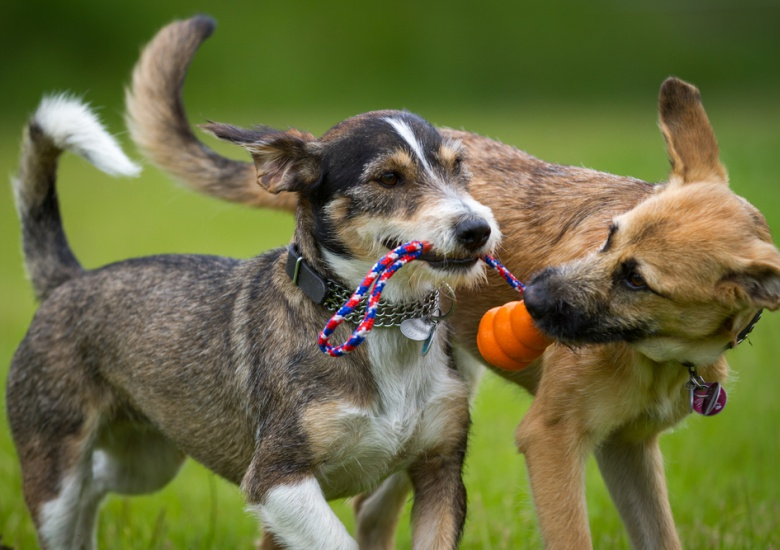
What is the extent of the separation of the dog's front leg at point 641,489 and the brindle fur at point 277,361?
868mm

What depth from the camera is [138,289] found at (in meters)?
5.59

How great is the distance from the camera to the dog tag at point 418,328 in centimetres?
457

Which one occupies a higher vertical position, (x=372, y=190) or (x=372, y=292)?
(x=372, y=190)

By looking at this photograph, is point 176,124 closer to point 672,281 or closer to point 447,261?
point 447,261

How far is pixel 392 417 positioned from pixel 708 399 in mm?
1345

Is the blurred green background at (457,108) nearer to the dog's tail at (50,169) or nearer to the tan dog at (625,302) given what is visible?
the tan dog at (625,302)

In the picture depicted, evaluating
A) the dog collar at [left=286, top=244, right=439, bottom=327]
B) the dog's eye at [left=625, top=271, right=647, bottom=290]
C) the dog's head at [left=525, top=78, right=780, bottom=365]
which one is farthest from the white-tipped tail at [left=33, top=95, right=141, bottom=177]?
the dog's eye at [left=625, top=271, right=647, bottom=290]

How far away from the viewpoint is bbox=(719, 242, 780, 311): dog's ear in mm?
3979

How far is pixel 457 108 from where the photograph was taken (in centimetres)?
3064

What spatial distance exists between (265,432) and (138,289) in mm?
1387

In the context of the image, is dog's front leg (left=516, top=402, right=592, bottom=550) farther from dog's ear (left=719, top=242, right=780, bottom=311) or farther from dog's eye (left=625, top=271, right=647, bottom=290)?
dog's ear (left=719, top=242, right=780, bottom=311)

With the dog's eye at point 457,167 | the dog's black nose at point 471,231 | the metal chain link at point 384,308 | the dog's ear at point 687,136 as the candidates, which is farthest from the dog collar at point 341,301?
the dog's ear at point 687,136

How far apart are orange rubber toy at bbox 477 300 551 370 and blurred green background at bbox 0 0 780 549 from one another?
45.3 inches

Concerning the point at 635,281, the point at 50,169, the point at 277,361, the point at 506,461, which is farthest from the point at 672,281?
the point at 506,461
